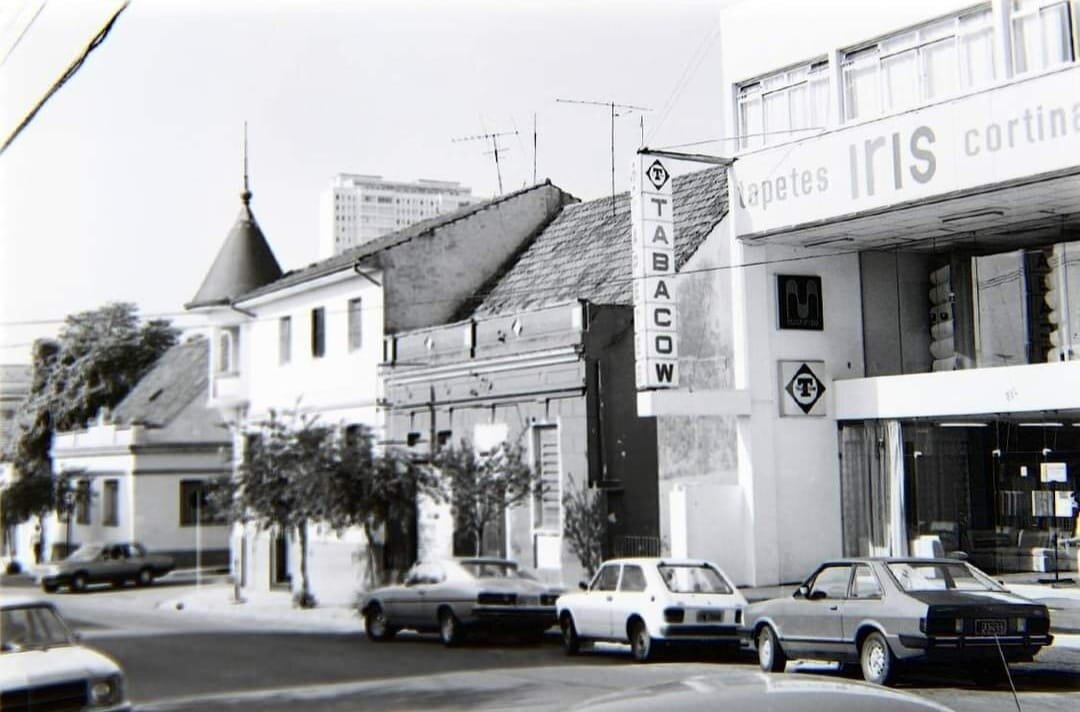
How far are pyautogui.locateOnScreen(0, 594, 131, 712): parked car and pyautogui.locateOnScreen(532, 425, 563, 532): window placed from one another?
14.8 m

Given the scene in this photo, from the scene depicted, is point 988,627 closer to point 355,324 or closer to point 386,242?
point 355,324

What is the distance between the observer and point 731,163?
20953mm

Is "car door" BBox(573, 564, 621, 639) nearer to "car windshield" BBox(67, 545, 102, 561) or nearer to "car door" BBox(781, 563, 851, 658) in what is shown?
"car door" BBox(781, 563, 851, 658)

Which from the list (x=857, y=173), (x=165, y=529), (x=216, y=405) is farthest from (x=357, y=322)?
(x=165, y=529)

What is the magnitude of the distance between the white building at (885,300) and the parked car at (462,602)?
3.73m

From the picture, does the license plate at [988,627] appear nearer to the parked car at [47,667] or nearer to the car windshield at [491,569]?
the parked car at [47,667]

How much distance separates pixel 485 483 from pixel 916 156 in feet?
33.3

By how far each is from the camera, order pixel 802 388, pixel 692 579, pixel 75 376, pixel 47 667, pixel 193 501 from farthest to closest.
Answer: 1. pixel 802 388
2. pixel 692 579
3. pixel 193 501
4. pixel 75 376
5. pixel 47 667

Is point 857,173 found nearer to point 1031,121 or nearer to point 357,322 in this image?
point 1031,121

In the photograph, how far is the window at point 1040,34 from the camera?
54.4ft

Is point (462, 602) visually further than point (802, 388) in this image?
No

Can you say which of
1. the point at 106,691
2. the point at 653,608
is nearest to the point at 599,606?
the point at 653,608

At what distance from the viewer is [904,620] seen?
39.8ft

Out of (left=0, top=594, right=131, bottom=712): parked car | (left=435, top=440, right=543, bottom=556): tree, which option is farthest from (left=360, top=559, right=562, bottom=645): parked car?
(left=0, top=594, right=131, bottom=712): parked car
